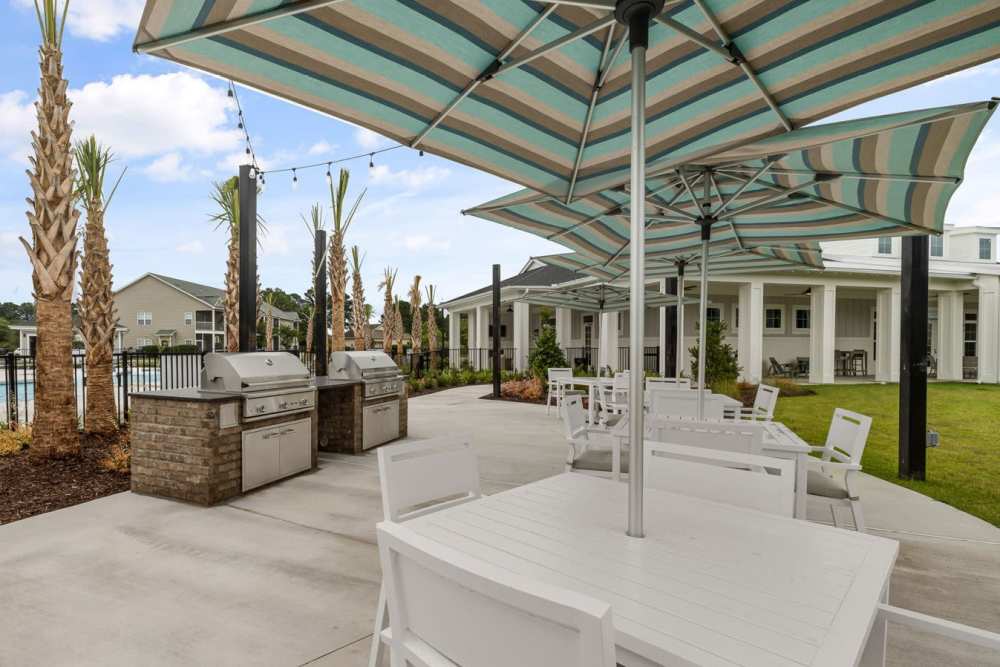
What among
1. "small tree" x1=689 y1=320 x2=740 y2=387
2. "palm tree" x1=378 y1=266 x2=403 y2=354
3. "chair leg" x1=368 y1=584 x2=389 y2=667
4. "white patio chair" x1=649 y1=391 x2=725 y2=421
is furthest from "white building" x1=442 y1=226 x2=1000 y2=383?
"chair leg" x1=368 y1=584 x2=389 y2=667

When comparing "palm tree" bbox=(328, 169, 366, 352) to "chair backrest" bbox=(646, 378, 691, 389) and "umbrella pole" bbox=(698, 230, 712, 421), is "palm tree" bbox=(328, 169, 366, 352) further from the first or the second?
"umbrella pole" bbox=(698, 230, 712, 421)

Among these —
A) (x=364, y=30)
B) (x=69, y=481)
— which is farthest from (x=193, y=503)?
(x=364, y=30)

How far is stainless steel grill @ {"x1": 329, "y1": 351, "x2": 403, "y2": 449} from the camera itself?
6.55 meters

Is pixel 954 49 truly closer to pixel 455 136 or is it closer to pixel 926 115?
pixel 926 115

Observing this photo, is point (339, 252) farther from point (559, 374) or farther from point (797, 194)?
point (797, 194)

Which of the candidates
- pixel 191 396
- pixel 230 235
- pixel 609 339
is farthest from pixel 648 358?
pixel 191 396

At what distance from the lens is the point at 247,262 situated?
5.74 metres

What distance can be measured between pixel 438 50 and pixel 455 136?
65 centimetres

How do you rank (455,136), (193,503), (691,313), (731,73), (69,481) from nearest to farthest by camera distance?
(731,73)
(455,136)
(193,503)
(69,481)
(691,313)

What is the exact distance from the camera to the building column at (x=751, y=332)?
14492mm

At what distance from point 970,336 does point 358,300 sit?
2509 centimetres

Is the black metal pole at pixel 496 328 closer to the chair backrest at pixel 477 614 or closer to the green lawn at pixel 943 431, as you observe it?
the green lawn at pixel 943 431

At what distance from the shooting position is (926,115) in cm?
244

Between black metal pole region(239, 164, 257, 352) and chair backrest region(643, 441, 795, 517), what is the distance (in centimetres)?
→ 495
